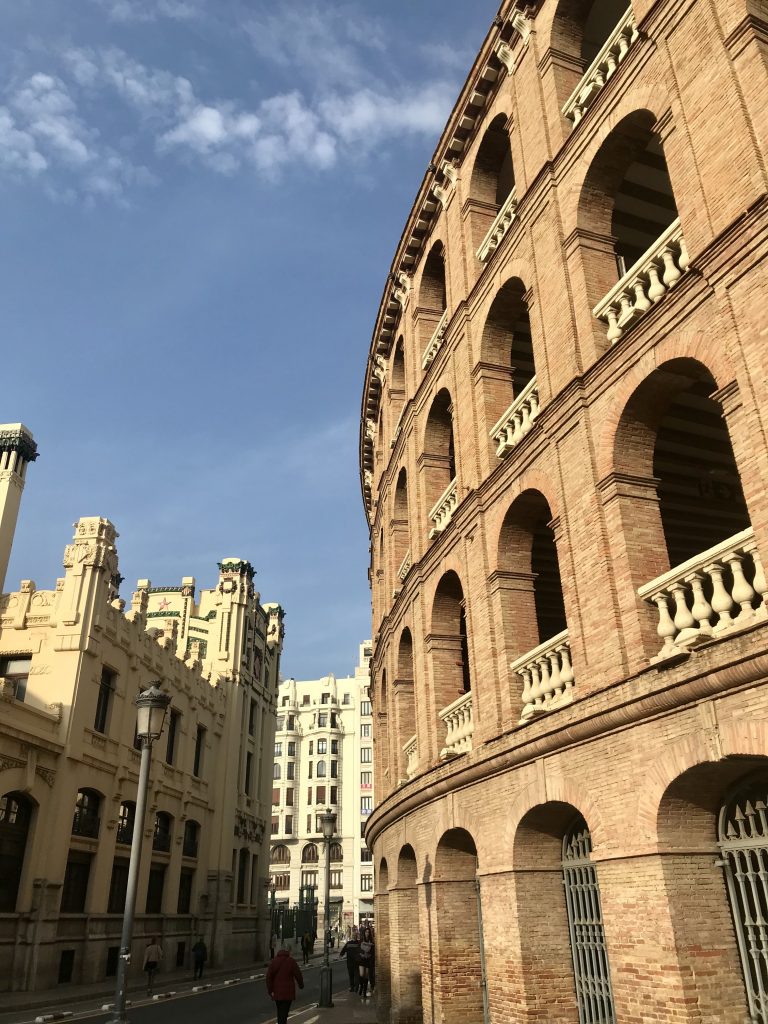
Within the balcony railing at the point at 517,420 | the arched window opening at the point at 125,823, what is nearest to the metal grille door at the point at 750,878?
the balcony railing at the point at 517,420

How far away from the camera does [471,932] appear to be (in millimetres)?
13711

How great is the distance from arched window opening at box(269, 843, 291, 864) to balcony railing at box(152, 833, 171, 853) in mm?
50484

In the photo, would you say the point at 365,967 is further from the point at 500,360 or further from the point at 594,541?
the point at 594,541

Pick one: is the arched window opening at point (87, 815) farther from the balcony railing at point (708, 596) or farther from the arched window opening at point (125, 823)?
the balcony railing at point (708, 596)

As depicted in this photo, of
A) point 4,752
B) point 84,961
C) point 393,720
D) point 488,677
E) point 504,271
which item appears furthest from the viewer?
point 84,961

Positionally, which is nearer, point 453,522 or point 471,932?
point 471,932

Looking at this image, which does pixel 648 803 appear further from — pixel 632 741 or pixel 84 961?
pixel 84 961

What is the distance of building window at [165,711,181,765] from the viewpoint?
111 feet

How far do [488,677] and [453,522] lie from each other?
3.32 meters

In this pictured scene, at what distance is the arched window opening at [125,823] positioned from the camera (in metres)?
28.3

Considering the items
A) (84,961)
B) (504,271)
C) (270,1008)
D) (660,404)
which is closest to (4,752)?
(84,961)

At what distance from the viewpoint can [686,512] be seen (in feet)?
48.0

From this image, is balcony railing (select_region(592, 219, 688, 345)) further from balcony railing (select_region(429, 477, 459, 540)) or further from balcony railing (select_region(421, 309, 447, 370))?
balcony railing (select_region(421, 309, 447, 370))

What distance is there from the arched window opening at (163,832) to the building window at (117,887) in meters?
3.40
